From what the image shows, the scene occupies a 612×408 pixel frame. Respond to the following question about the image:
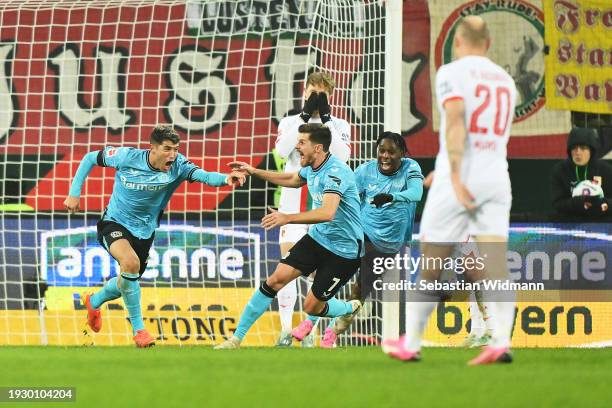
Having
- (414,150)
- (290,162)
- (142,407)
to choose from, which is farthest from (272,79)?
(142,407)

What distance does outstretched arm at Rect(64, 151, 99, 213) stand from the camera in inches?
413

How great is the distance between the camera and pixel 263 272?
13.3 m

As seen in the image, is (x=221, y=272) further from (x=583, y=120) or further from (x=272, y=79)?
(x=583, y=120)

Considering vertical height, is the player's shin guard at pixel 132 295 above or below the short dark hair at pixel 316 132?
below

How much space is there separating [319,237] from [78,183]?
2.13 m

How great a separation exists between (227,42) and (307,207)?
3.52 meters

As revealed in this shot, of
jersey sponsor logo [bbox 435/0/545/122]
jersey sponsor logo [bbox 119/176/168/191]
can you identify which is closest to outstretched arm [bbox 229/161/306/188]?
jersey sponsor logo [bbox 119/176/168/191]

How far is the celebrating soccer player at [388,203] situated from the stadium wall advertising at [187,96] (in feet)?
14.7

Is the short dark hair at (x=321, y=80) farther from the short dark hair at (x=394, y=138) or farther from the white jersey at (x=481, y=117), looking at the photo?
the white jersey at (x=481, y=117)

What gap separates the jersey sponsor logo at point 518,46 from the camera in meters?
16.1

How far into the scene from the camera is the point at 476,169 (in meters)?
7.46

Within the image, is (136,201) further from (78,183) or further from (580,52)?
(580,52)

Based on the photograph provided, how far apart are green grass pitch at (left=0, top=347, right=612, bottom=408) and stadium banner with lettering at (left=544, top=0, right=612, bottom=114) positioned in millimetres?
6034

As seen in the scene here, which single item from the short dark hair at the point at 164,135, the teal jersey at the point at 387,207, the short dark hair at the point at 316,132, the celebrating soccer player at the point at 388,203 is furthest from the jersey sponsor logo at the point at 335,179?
the short dark hair at the point at 164,135
